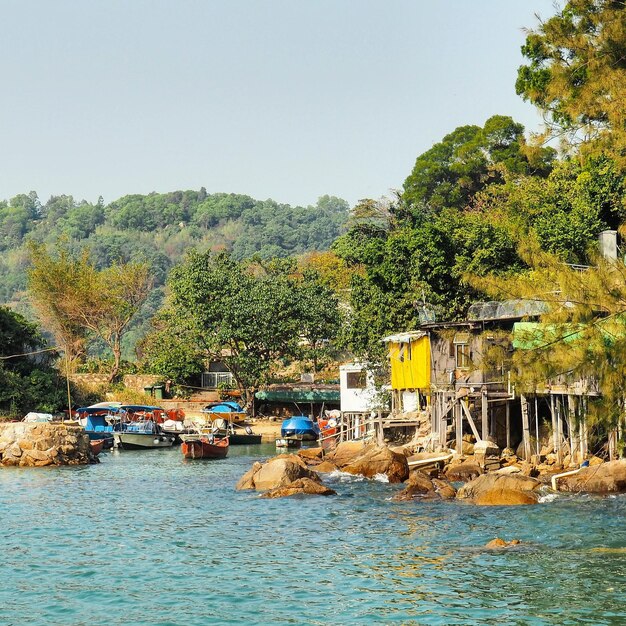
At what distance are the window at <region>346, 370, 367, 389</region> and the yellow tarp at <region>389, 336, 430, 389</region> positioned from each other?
9.26 meters

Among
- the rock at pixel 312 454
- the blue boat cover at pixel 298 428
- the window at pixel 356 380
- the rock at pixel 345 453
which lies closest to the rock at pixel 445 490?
the rock at pixel 345 453

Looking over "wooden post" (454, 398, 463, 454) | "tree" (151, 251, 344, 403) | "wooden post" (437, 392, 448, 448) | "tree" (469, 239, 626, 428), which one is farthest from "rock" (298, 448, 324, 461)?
Result: "tree" (469, 239, 626, 428)

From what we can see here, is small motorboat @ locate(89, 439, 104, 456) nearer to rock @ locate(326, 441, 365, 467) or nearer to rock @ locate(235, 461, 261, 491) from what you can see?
rock @ locate(326, 441, 365, 467)

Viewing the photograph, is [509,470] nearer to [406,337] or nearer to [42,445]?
[406,337]

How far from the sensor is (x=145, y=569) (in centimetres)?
2492

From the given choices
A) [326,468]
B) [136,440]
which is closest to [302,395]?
[136,440]

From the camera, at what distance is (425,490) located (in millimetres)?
35969

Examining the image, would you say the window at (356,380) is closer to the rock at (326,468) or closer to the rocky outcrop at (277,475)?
the rock at (326,468)

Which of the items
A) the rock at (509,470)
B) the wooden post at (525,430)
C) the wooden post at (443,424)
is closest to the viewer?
the rock at (509,470)

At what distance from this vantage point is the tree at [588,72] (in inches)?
1046

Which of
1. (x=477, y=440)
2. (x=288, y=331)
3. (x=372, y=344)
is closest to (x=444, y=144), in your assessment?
(x=288, y=331)

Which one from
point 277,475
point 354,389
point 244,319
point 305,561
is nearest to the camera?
point 305,561

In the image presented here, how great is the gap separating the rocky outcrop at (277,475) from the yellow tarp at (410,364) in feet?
39.0

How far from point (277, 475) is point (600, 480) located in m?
11.6
